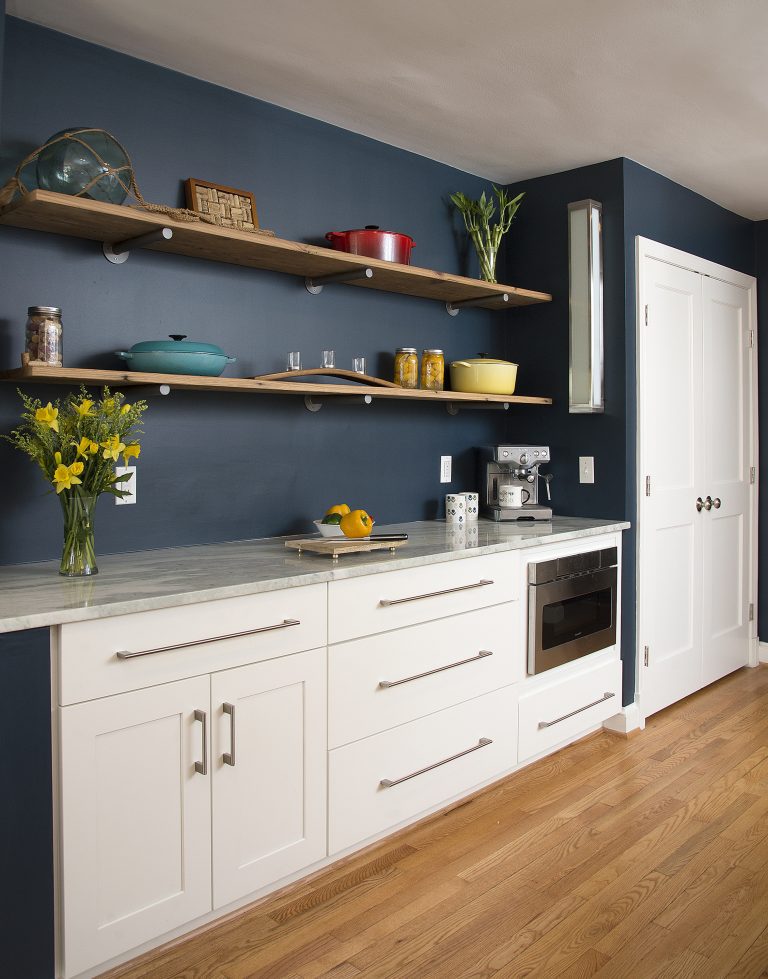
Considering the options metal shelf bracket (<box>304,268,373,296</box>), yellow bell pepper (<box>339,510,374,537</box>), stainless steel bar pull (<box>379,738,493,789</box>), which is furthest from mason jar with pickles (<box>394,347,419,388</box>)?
stainless steel bar pull (<box>379,738,493,789</box>)

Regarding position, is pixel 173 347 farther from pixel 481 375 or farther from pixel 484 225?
pixel 484 225

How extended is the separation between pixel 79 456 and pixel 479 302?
6.63ft

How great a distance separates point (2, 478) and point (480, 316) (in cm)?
229

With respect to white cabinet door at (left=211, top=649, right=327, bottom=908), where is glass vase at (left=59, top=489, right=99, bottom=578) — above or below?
above

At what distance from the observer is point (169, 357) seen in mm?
2408

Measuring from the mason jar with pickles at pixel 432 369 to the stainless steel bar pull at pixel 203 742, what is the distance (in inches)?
67.8

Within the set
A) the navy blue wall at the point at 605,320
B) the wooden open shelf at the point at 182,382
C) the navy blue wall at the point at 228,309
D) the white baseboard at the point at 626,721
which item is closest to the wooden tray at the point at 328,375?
the wooden open shelf at the point at 182,382

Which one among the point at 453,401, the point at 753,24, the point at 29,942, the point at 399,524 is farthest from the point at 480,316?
the point at 29,942

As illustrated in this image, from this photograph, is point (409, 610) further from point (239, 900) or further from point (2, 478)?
point (2, 478)

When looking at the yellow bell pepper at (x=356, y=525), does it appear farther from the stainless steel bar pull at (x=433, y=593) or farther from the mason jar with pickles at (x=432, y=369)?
the mason jar with pickles at (x=432, y=369)

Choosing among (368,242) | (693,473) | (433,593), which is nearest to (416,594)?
(433,593)

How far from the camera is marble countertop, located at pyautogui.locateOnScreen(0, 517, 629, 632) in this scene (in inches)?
72.4

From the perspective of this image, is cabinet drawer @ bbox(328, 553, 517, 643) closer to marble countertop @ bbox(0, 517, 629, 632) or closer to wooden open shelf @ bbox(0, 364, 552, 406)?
marble countertop @ bbox(0, 517, 629, 632)

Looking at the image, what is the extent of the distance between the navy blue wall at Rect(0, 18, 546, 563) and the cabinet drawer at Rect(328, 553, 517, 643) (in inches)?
25.9
